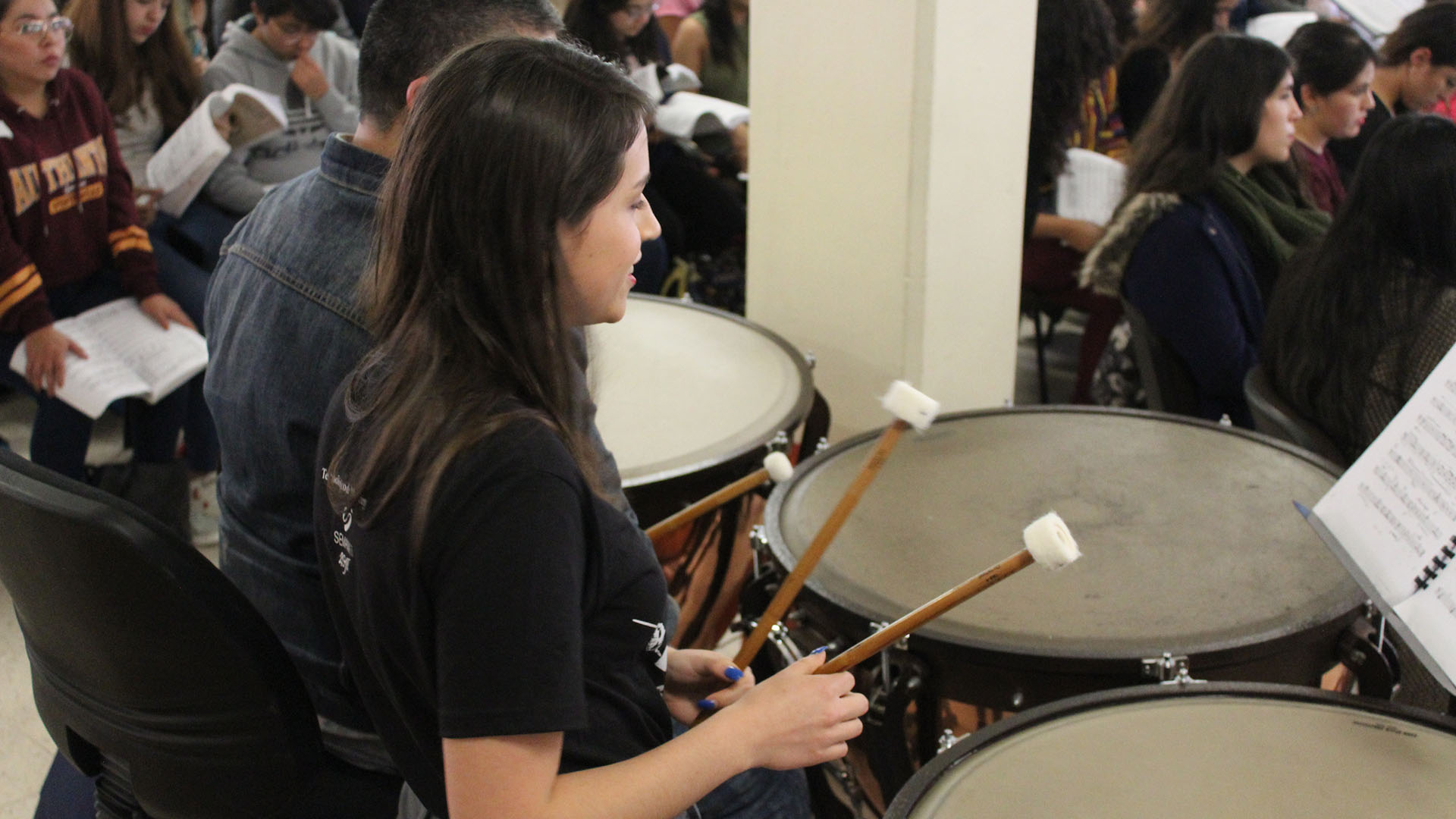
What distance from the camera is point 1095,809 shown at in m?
0.99

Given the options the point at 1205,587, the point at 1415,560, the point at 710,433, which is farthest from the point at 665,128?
the point at 1415,560

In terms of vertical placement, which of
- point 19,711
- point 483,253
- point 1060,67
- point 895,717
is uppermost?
point 483,253

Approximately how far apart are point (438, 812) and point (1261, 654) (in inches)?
31.7

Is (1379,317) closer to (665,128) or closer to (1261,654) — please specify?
(1261,654)

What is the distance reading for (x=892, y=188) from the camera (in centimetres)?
238

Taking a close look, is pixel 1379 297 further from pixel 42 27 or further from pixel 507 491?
pixel 42 27

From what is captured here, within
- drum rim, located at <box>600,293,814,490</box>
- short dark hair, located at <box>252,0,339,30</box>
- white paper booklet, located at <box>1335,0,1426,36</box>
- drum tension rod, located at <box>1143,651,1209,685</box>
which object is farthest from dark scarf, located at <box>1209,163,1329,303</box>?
short dark hair, located at <box>252,0,339,30</box>

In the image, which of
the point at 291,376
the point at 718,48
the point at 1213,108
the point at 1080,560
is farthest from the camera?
the point at 718,48

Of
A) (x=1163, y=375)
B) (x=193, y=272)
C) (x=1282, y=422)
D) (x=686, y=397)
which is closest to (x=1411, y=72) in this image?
(x=1163, y=375)

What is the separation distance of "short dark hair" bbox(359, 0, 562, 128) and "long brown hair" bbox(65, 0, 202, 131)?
2.00m

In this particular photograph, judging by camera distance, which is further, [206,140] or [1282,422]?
[206,140]

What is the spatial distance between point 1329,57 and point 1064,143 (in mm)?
650

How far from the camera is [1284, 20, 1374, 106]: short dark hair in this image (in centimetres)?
304

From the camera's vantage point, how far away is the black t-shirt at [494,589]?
31.1 inches
